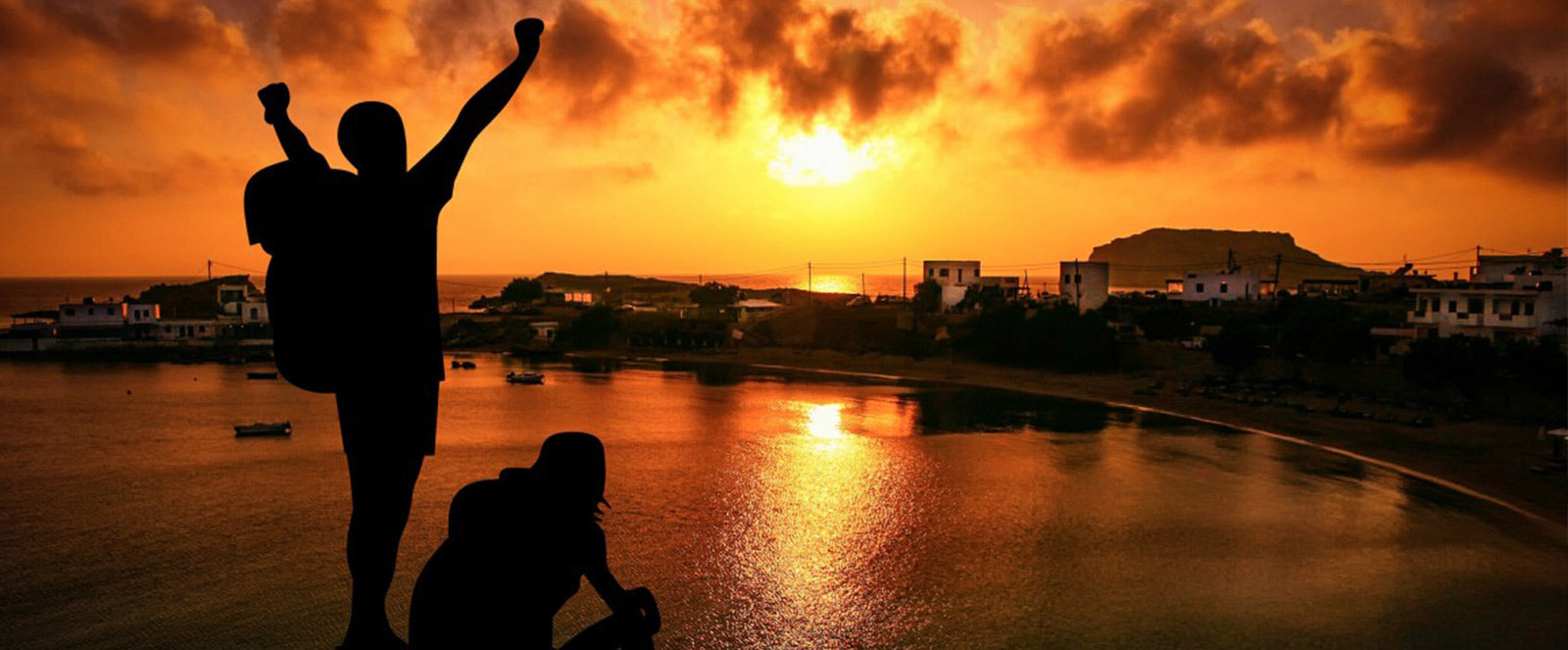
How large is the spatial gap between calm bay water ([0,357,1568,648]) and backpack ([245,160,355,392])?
1754 centimetres

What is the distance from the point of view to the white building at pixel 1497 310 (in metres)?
57.9

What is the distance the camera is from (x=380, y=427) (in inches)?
182

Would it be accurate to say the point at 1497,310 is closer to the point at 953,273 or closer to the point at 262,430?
the point at 953,273

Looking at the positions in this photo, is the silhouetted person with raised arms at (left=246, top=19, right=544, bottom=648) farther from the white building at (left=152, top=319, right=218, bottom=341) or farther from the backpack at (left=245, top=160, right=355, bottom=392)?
the white building at (left=152, top=319, right=218, bottom=341)

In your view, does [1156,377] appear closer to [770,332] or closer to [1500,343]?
[1500,343]

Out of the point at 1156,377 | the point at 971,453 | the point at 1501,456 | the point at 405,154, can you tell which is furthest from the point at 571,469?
the point at 1156,377

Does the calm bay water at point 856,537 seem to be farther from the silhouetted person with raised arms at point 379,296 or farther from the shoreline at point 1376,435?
the silhouetted person with raised arms at point 379,296

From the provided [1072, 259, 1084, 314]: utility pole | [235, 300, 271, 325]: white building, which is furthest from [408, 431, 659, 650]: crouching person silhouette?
[235, 300, 271, 325]: white building

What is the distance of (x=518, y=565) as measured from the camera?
155 inches

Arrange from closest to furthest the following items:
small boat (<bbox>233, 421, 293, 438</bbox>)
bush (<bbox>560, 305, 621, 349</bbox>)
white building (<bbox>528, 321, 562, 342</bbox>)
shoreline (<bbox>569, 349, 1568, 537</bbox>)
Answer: shoreline (<bbox>569, 349, 1568, 537</bbox>) → small boat (<bbox>233, 421, 293, 438</bbox>) → bush (<bbox>560, 305, 621, 349</bbox>) → white building (<bbox>528, 321, 562, 342</bbox>)

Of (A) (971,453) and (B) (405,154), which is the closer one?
(B) (405,154)

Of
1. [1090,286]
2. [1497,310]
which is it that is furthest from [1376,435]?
[1090,286]

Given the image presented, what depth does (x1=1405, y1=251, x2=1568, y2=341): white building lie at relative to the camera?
57.9 meters

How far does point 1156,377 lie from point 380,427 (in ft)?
229
